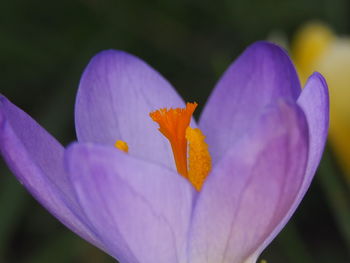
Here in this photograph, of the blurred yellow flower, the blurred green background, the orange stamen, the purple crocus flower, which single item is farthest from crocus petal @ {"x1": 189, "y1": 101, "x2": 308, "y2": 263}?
the blurred green background

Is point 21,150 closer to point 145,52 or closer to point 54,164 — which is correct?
point 54,164

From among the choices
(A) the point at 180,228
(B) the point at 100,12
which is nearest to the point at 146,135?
(A) the point at 180,228

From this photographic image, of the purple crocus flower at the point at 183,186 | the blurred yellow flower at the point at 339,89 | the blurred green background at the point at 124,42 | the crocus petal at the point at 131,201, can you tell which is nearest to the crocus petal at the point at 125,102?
the purple crocus flower at the point at 183,186

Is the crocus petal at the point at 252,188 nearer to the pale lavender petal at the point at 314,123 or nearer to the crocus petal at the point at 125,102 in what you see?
the pale lavender petal at the point at 314,123

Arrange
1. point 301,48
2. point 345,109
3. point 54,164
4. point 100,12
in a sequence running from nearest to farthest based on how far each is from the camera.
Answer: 1. point 54,164
2. point 345,109
3. point 301,48
4. point 100,12

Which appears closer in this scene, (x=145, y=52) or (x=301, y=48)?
(x=301, y=48)

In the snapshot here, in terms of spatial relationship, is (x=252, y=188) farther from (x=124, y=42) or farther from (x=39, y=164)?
(x=124, y=42)

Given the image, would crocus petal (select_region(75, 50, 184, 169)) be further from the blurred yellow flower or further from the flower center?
the blurred yellow flower
